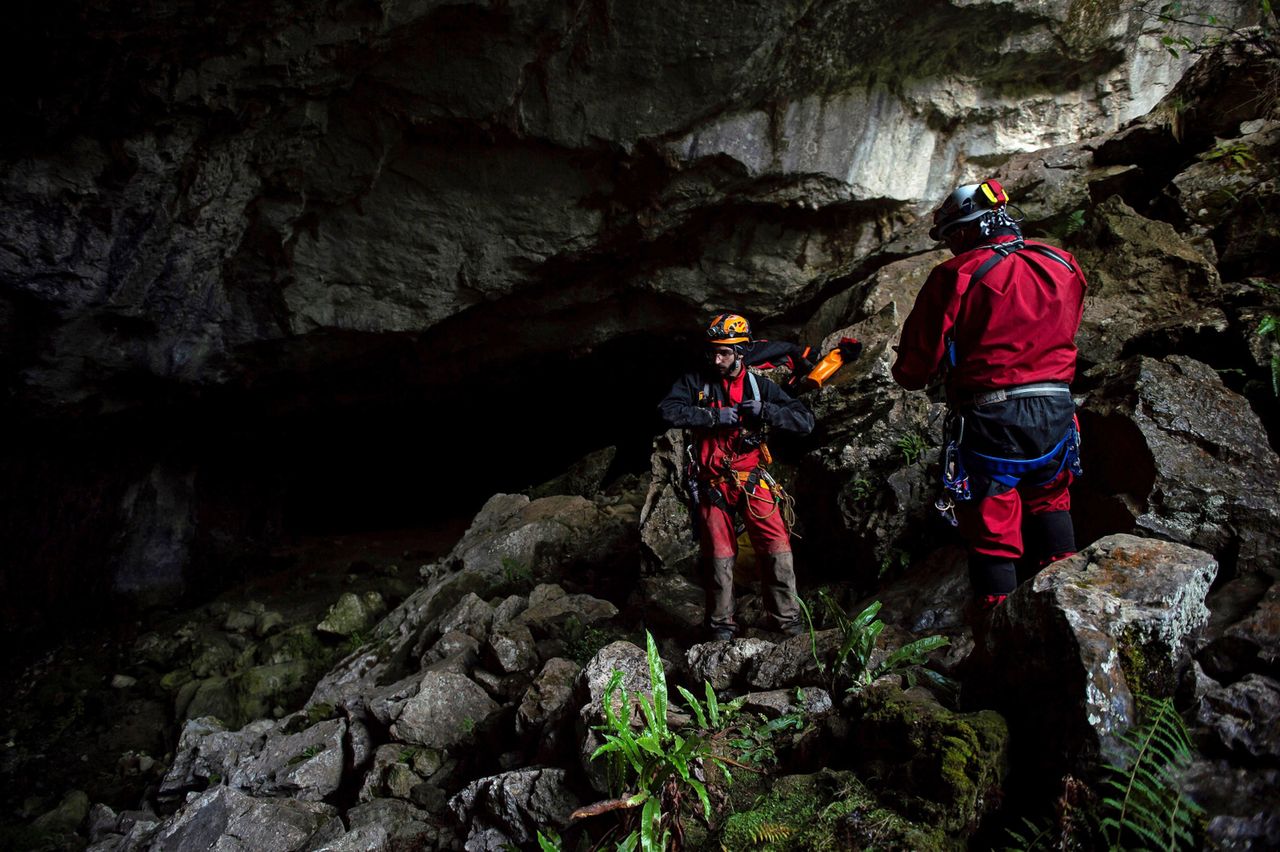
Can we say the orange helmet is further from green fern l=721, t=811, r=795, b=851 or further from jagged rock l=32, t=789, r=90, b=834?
jagged rock l=32, t=789, r=90, b=834

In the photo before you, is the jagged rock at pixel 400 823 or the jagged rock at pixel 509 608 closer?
the jagged rock at pixel 400 823

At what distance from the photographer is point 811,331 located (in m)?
8.52

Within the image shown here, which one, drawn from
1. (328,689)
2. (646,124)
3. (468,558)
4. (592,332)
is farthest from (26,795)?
(646,124)

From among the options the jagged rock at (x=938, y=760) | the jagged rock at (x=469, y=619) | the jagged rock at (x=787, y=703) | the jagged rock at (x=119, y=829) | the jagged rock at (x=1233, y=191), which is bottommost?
the jagged rock at (x=119, y=829)

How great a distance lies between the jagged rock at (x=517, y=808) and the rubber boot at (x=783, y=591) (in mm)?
2079

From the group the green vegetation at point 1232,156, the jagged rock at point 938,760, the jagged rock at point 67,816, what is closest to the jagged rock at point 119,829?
the jagged rock at point 67,816

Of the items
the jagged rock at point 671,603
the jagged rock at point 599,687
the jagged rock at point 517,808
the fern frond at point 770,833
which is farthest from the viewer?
the jagged rock at point 671,603

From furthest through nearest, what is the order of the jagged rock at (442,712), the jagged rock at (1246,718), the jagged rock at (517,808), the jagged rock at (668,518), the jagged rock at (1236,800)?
1. the jagged rock at (668,518)
2. the jagged rock at (442,712)
3. the jagged rock at (517,808)
4. the jagged rock at (1246,718)
5. the jagged rock at (1236,800)

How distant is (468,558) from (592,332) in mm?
4438

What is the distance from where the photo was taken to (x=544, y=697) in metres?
4.58

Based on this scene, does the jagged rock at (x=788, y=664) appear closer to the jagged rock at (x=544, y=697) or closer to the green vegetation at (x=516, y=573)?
the jagged rock at (x=544, y=697)

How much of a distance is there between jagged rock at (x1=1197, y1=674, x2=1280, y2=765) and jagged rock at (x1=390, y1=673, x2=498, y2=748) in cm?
435

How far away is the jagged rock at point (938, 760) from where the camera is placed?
8.10 feet

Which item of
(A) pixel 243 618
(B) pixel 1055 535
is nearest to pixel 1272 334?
(B) pixel 1055 535
